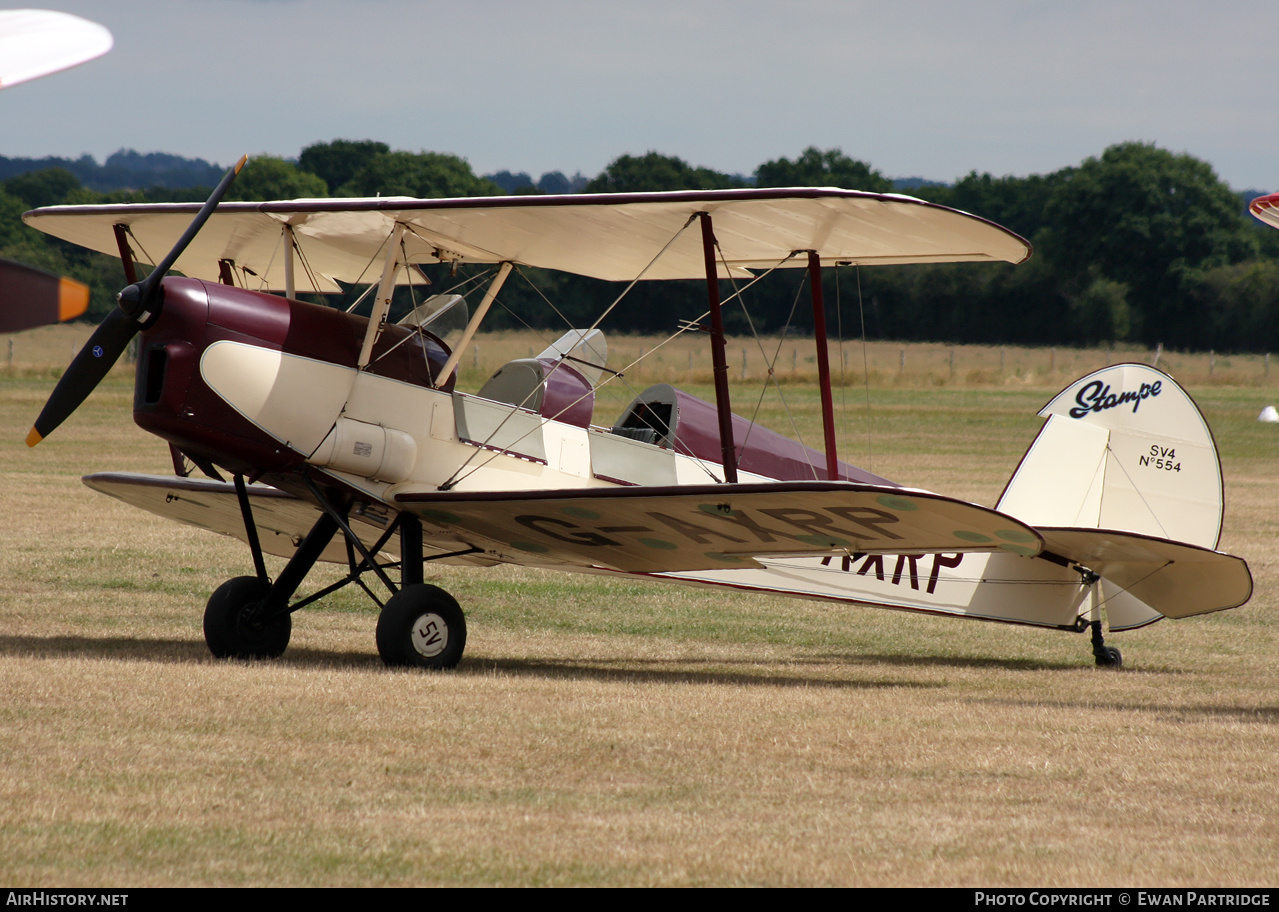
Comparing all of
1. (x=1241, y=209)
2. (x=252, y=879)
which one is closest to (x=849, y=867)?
(x=252, y=879)

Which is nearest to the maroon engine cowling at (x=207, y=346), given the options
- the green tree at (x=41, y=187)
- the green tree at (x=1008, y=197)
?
the green tree at (x=41, y=187)

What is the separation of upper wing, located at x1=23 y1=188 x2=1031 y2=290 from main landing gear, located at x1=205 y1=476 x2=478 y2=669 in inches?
69.3

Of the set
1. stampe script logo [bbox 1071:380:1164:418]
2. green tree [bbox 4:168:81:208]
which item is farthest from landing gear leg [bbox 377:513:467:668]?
green tree [bbox 4:168:81:208]

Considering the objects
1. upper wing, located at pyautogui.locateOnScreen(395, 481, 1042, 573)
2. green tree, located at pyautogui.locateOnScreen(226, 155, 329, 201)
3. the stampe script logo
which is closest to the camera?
upper wing, located at pyautogui.locateOnScreen(395, 481, 1042, 573)

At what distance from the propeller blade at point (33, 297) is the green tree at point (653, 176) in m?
63.9

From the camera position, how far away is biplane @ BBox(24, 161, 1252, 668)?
719 cm

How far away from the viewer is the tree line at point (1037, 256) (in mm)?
61188

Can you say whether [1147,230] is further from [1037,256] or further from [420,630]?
→ [420,630]

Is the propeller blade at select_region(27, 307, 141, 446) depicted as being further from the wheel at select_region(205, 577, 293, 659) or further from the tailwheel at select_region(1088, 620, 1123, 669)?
the tailwheel at select_region(1088, 620, 1123, 669)

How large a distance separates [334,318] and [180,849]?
428 cm

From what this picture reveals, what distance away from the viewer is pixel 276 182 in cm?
7025

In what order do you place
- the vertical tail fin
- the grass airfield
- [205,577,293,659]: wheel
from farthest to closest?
the vertical tail fin < [205,577,293,659]: wheel < the grass airfield

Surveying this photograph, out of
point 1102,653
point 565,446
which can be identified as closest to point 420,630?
point 565,446

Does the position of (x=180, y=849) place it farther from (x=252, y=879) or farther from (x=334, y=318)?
(x=334, y=318)
